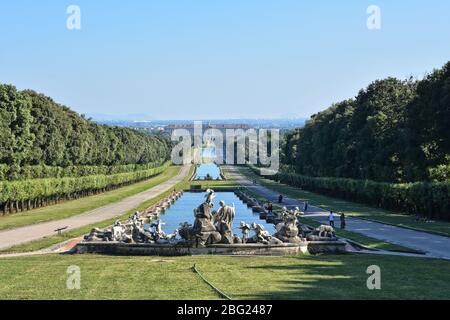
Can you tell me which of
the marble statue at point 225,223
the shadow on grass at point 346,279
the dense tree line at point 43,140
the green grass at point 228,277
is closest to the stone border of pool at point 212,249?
the marble statue at point 225,223

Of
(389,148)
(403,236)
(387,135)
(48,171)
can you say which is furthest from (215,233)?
(48,171)

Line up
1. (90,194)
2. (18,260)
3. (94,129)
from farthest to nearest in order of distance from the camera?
(94,129), (90,194), (18,260)

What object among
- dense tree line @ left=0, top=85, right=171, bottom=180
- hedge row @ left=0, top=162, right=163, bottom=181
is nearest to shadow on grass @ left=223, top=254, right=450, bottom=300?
hedge row @ left=0, top=162, right=163, bottom=181

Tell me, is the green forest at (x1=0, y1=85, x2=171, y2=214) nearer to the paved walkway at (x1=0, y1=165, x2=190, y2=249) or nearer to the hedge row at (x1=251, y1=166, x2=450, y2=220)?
the paved walkway at (x1=0, y1=165, x2=190, y2=249)

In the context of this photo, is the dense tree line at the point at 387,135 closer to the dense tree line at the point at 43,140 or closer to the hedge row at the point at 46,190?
the hedge row at the point at 46,190

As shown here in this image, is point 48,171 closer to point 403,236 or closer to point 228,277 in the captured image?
point 403,236
